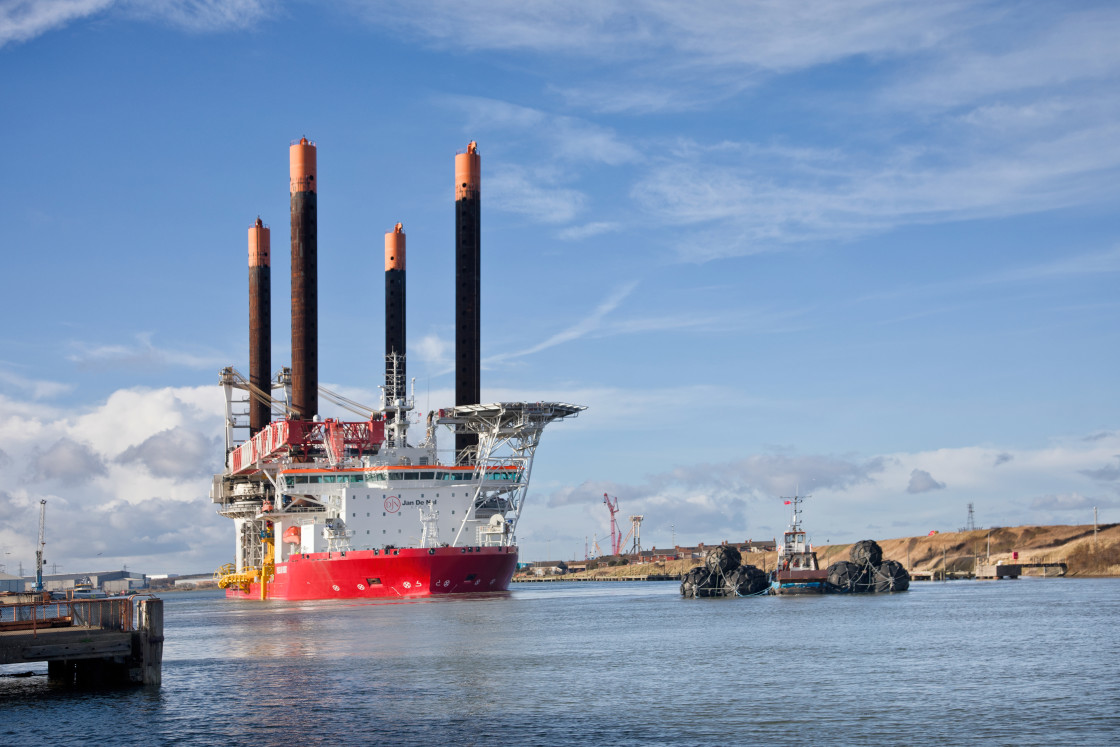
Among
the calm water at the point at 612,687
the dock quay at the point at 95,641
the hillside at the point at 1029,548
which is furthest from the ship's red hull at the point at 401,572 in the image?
the hillside at the point at 1029,548

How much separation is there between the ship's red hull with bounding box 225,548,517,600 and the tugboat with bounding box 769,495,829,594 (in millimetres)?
24275

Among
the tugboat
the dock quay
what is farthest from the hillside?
the dock quay

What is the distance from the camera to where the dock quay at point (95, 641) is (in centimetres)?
3428

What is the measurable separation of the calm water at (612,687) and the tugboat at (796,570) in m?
32.7

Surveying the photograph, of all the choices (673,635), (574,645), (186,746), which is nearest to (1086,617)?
(673,635)

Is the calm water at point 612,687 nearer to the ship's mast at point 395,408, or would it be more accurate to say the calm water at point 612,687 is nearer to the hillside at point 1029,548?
the ship's mast at point 395,408

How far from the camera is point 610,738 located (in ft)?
88.3

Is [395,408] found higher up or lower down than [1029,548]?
higher up

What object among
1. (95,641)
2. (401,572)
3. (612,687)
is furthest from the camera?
(401,572)

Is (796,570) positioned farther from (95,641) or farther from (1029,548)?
(1029,548)

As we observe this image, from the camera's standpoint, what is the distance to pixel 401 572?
82125 millimetres

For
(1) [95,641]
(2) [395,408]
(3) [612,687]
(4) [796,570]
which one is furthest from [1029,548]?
(1) [95,641]

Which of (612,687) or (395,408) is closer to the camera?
(612,687)

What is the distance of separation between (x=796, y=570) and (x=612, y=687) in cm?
6517
